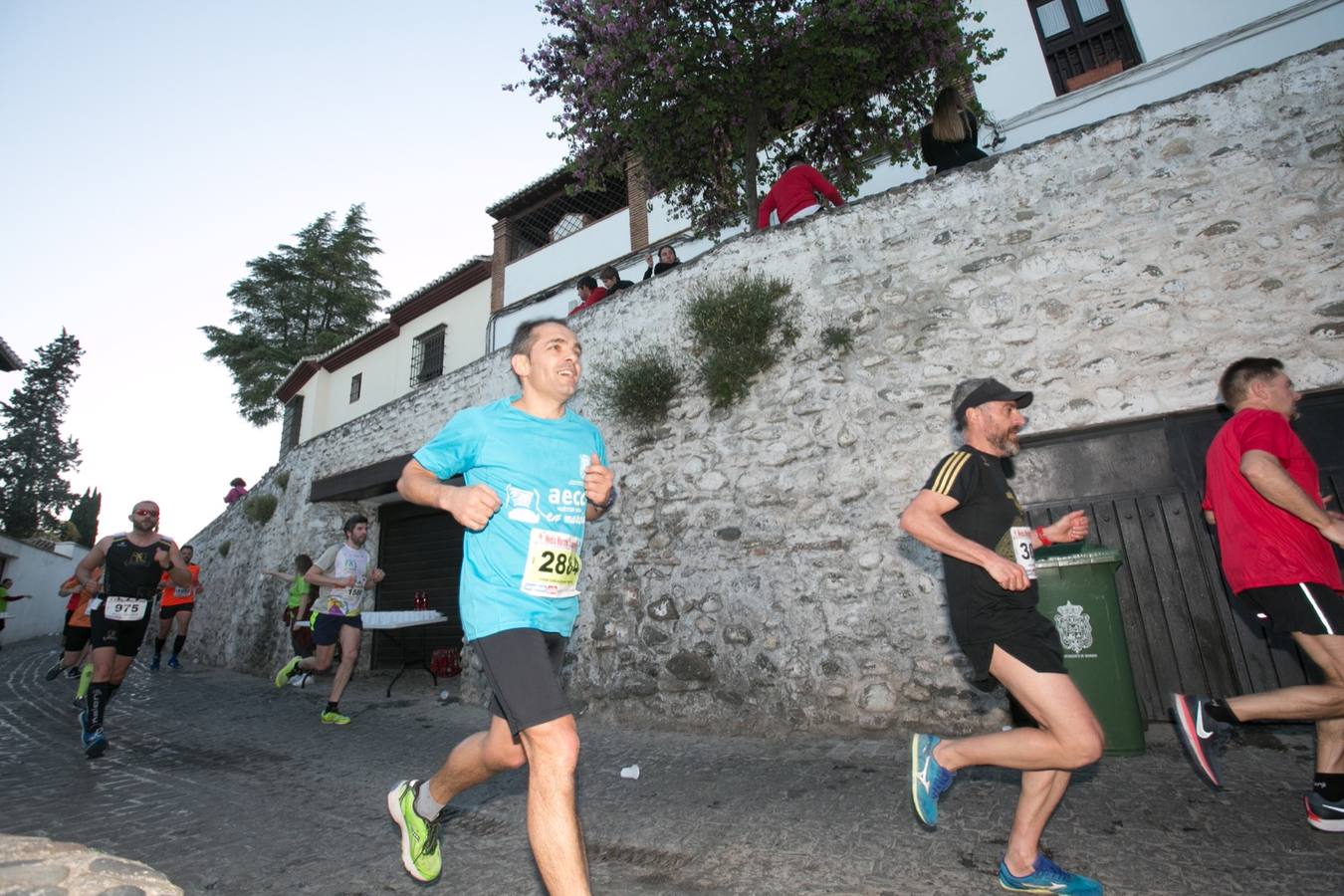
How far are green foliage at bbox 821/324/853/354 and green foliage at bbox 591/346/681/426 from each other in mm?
1589

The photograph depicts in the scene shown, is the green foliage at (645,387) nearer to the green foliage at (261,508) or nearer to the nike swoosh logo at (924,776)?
the nike swoosh logo at (924,776)

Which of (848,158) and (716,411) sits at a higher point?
(848,158)

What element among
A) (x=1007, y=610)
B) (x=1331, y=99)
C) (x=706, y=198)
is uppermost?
(x=706, y=198)

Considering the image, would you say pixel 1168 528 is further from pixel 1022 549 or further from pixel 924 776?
pixel 924 776

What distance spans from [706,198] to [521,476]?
8755 mm

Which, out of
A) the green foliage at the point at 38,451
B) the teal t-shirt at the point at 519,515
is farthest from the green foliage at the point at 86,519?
the teal t-shirt at the point at 519,515

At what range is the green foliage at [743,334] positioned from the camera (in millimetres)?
6141

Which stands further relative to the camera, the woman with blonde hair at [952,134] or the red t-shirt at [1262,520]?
the woman with blonde hair at [952,134]

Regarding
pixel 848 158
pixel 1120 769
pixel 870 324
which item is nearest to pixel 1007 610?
pixel 1120 769

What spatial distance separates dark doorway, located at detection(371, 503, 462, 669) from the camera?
1023cm

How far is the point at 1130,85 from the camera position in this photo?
9.25 meters

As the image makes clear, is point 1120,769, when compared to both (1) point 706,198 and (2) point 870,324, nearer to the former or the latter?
(2) point 870,324

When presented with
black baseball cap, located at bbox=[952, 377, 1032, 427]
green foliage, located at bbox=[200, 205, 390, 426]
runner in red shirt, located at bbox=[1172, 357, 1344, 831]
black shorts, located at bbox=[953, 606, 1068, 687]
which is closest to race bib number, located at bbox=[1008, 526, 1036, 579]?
black shorts, located at bbox=[953, 606, 1068, 687]

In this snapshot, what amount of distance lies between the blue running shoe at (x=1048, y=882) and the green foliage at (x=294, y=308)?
29.7 metres
